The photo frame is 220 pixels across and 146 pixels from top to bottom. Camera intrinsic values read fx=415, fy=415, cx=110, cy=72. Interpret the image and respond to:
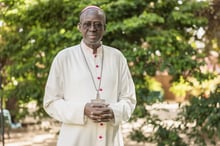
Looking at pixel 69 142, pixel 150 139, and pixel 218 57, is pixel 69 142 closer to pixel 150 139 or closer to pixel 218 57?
pixel 150 139

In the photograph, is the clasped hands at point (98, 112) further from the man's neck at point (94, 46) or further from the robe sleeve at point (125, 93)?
the man's neck at point (94, 46)

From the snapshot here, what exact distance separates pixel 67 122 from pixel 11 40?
10.1ft

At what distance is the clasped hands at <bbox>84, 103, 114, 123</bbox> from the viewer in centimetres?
186

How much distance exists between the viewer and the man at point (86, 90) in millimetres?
1946

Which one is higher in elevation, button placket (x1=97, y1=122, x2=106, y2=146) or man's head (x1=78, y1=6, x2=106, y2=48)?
man's head (x1=78, y1=6, x2=106, y2=48)

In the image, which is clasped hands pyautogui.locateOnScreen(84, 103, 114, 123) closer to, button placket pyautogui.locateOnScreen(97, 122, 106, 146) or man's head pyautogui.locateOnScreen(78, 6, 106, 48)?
button placket pyautogui.locateOnScreen(97, 122, 106, 146)

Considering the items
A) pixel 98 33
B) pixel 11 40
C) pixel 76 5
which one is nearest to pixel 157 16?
pixel 76 5

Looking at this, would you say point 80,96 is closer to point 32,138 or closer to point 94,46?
point 94,46

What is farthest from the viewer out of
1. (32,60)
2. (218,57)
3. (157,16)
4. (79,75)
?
(218,57)

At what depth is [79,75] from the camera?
1969 millimetres

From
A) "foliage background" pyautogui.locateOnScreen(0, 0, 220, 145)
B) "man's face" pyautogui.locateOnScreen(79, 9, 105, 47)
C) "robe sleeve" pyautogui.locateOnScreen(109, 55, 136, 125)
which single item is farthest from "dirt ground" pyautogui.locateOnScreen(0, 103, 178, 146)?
"man's face" pyautogui.locateOnScreen(79, 9, 105, 47)

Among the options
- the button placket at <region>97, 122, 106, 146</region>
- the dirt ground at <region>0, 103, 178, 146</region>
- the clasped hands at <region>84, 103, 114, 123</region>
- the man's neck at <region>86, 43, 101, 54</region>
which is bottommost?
the dirt ground at <region>0, 103, 178, 146</region>

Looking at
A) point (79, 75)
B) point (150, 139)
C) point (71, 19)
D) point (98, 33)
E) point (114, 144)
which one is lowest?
point (150, 139)

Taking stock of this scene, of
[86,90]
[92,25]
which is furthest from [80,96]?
[92,25]
